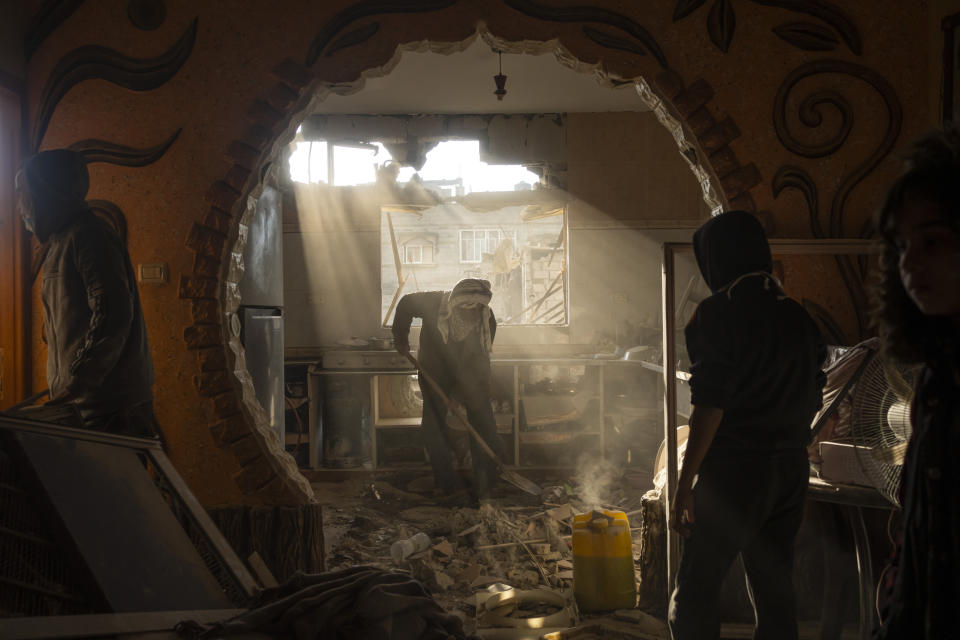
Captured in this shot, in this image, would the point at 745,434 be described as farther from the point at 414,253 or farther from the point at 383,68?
the point at 414,253

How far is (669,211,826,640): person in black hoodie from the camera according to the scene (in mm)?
2012

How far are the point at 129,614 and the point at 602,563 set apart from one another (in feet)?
7.57

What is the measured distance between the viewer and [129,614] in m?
1.76

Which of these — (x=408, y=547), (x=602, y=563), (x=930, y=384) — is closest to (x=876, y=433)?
(x=930, y=384)

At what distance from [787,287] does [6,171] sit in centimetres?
406

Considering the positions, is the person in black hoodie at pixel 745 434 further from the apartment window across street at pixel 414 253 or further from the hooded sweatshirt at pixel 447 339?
the apartment window across street at pixel 414 253

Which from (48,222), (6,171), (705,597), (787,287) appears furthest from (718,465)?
(6,171)

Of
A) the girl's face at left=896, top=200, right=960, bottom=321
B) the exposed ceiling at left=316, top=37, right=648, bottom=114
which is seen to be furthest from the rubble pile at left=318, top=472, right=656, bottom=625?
the exposed ceiling at left=316, top=37, right=648, bottom=114

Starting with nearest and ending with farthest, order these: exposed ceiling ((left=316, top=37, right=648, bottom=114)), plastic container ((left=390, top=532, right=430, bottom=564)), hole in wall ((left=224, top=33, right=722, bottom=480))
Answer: plastic container ((left=390, top=532, right=430, bottom=564))
exposed ceiling ((left=316, top=37, right=648, bottom=114))
hole in wall ((left=224, top=33, right=722, bottom=480))

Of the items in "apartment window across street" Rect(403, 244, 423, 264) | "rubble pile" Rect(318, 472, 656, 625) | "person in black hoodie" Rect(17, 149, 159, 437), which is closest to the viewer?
"person in black hoodie" Rect(17, 149, 159, 437)

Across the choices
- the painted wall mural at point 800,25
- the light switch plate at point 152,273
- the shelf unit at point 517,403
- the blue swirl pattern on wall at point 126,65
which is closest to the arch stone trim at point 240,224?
the light switch plate at point 152,273

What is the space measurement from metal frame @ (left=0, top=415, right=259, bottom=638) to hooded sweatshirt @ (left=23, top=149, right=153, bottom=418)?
1.07ft

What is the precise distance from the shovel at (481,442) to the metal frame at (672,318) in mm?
2497

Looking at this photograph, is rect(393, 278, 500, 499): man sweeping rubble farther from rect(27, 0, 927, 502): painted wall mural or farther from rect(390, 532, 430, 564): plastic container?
rect(27, 0, 927, 502): painted wall mural
